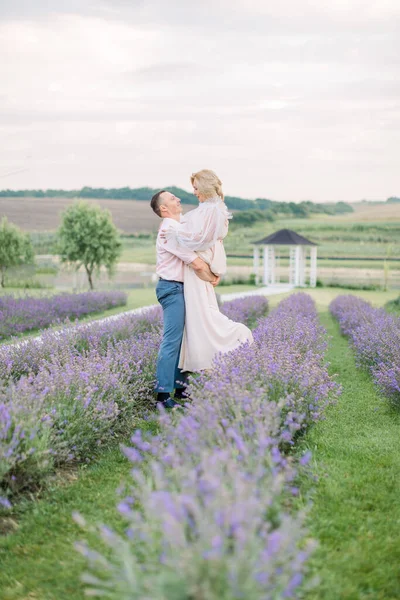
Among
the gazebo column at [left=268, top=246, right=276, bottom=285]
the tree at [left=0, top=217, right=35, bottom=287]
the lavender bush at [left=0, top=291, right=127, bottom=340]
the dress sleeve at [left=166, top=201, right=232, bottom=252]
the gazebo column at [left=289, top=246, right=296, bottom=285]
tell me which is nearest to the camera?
the dress sleeve at [left=166, top=201, right=232, bottom=252]

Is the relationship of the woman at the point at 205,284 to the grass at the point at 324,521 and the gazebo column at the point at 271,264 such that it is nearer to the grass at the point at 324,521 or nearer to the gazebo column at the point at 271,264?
the grass at the point at 324,521

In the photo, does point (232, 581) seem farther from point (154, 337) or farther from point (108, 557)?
point (154, 337)

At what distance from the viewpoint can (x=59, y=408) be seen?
11.8 feet

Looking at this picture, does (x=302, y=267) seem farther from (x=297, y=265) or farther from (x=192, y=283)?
(x=192, y=283)

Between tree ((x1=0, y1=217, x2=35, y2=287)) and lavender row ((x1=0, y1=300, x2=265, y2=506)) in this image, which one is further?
tree ((x1=0, y1=217, x2=35, y2=287))

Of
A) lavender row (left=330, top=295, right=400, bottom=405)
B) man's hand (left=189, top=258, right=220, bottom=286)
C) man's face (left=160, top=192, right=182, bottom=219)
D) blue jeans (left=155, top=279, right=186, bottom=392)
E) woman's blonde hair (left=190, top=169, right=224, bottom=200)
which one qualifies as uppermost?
woman's blonde hair (left=190, top=169, right=224, bottom=200)

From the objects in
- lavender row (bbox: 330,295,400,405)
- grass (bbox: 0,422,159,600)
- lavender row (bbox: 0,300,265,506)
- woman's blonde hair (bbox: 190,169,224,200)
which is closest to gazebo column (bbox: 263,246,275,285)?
lavender row (bbox: 330,295,400,405)

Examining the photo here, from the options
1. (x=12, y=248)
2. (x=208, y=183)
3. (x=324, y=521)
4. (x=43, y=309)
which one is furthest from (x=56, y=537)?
(x=12, y=248)

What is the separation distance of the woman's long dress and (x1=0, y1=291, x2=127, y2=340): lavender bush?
5.22 metres

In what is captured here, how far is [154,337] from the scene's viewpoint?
20.7ft

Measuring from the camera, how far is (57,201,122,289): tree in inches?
1032

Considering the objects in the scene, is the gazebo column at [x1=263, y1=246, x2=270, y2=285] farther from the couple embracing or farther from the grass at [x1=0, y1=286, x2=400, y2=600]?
the grass at [x1=0, y1=286, x2=400, y2=600]

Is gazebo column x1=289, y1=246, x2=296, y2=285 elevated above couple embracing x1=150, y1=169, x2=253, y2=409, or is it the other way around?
couple embracing x1=150, y1=169, x2=253, y2=409

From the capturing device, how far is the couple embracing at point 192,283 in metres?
4.88
